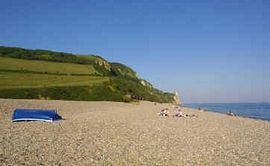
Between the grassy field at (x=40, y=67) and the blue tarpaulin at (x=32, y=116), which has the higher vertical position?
the grassy field at (x=40, y=67)

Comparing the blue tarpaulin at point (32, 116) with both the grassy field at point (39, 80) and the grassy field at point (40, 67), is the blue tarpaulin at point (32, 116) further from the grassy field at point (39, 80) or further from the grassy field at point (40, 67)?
the grassy field at point (40, 67)

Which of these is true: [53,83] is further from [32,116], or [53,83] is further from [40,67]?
[32,116]

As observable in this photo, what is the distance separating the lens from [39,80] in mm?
88562

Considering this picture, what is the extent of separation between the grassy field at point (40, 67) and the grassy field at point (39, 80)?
19.7 feet

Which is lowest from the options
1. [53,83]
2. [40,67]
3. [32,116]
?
[32,116]

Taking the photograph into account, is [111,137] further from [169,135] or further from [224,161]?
[224,161]

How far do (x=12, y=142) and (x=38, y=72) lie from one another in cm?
8152

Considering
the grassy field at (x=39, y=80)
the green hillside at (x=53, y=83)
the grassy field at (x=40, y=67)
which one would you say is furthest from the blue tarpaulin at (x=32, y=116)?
the grassy field at (x=40, y=67)

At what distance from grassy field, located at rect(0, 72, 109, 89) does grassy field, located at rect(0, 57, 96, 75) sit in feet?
19.7

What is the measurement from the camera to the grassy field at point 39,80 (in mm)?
79981

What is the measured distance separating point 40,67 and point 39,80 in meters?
17.2

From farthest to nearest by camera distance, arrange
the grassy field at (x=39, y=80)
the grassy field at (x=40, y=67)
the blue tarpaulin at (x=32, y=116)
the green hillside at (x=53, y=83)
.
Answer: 1. the grassy field at (x=40, y=67)
2. the grassy field at (x=39, y=80)
3. the green hillside at (x=53, y=83)
4. the blue tarpaulin at (x=32, y=116)

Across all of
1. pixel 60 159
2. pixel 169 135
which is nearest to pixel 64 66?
pixel 169 135

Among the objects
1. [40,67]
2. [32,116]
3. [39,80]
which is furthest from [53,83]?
[32,116]
